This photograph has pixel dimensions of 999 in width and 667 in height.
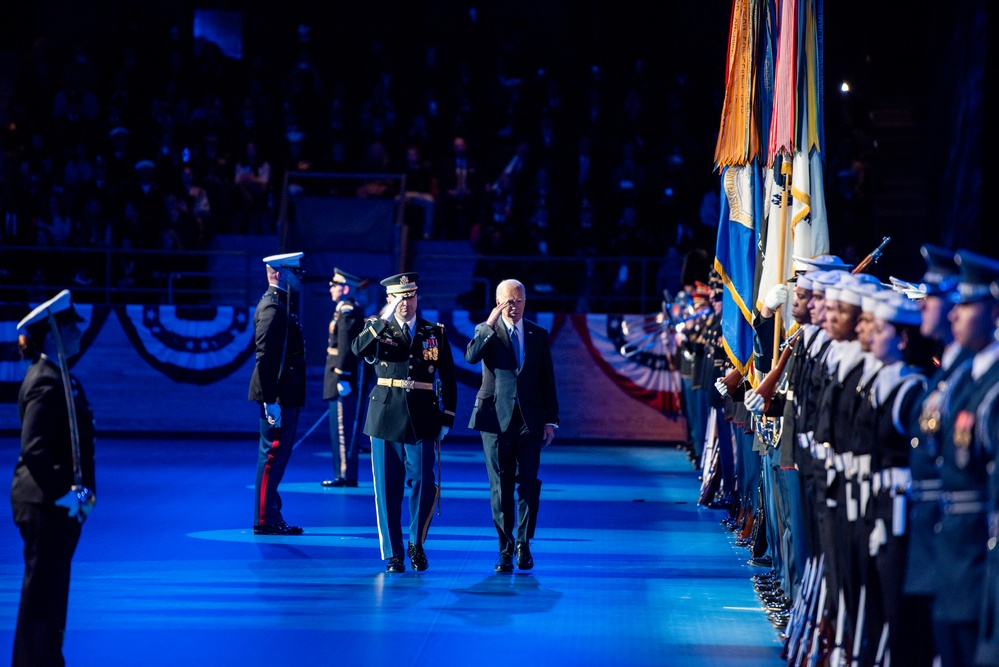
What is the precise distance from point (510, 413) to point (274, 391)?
88.8 inches

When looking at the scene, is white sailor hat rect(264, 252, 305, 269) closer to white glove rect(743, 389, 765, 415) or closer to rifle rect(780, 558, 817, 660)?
white glove rect(743, 389, 765, 415)

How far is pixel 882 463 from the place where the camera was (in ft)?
17.6

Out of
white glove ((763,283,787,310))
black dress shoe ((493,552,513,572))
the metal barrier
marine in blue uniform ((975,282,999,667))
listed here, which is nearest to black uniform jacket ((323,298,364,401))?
black dress shoe ((493,552,513,572))

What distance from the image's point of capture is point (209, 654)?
268 inches

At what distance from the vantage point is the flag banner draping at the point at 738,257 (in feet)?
31.2

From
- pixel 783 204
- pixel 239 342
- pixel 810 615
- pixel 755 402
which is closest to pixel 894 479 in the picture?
pixel 810 615

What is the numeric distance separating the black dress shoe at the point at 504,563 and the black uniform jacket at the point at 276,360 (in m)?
2.35

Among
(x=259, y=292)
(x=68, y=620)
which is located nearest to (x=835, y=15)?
(x=259, y=292)

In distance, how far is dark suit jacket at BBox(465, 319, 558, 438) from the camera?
9258mm

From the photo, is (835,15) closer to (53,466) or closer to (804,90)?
(804,90)

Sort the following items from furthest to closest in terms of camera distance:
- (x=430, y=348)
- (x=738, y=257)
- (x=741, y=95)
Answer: (x=741, y=95) → (x=738, y=257) → (x=430, y=348)

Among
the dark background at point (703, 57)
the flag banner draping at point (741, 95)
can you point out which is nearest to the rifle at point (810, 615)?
the flag banner draping at point (741, 95)

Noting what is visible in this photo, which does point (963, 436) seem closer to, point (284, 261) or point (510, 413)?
point (510, 413)

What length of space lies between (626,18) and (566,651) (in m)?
19.4
